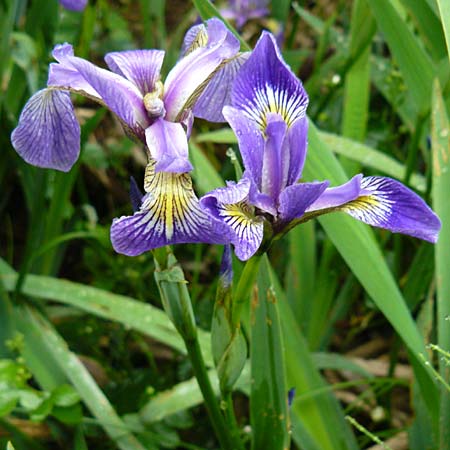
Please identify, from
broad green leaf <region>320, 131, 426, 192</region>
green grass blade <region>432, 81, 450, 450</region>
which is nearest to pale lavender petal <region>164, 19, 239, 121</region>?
green grass blade <region>432, 81, 450, 450</region>

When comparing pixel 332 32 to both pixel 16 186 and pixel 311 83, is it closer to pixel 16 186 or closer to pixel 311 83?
pixel 311 83

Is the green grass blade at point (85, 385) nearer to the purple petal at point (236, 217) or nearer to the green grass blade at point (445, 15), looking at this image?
the purple petal at point (236, 217)

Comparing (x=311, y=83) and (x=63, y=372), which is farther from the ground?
(x=311, y=83)

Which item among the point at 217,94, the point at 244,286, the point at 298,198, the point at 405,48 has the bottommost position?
the point at 244,286

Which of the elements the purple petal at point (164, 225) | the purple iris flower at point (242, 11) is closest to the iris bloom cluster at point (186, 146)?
the purple petal at point (164, 225)

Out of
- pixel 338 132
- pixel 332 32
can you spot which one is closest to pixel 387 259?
pixel 338 132

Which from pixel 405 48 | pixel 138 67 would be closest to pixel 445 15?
pixel 405 48

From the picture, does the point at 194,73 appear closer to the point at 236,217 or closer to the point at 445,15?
the point at 236,217
